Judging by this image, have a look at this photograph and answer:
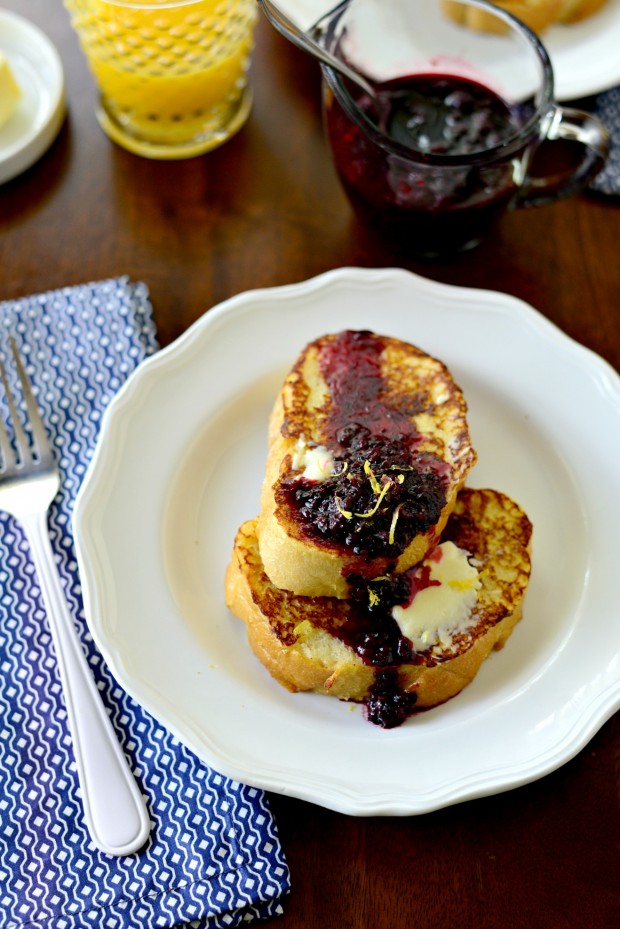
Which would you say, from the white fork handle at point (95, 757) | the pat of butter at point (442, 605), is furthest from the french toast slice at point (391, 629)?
the white fork handle at point (95, 757)

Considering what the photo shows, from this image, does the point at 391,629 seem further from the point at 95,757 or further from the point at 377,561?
the point at 95,757

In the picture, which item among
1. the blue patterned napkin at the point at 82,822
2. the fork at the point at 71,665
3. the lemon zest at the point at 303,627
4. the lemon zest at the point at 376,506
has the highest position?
the lemon zest at the point at 376,506

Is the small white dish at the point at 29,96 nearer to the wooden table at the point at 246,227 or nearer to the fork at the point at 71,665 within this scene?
the wooden table at the point at 246,227

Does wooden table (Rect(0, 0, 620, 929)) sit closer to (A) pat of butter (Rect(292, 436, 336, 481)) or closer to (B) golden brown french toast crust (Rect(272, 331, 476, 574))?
(B) golden brown french toast crust (Rect(272, 331, 476, 574))

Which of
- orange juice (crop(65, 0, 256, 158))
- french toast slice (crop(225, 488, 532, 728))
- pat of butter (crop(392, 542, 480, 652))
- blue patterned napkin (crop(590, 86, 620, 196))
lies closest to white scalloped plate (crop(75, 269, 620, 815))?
french toast slice (crop(225, 488, 532, 728))

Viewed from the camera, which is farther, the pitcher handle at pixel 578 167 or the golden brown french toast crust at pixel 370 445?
the pitcher handle at pixel 578 167

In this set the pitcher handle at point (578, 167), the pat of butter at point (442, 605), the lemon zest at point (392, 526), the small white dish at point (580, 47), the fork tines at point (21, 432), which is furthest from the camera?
the small white dish at point (580, 47)

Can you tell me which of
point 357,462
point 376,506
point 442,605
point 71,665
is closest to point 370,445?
point 357,462
